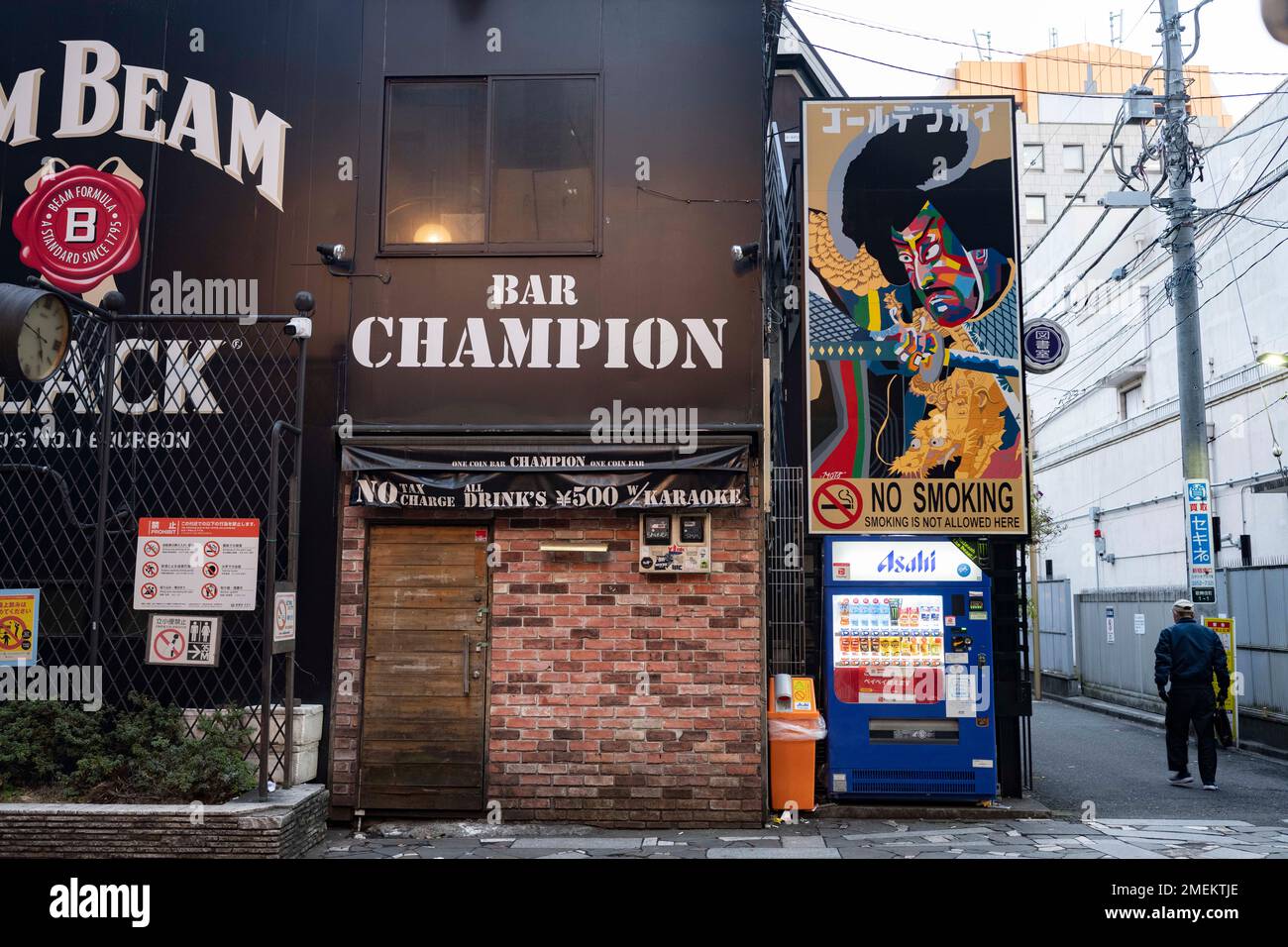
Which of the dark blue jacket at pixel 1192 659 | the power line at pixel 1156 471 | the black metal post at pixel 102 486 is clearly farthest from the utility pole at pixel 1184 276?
the black metal post at pixel 102 486

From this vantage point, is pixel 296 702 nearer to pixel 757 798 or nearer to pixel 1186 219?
pixel 757 798

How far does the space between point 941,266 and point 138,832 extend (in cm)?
772

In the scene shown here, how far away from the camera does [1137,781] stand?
34.4 ft

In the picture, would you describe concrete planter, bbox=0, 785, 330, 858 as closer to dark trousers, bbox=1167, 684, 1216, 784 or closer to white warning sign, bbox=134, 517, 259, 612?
white warning sign, bbox=134, 517, 259, 612

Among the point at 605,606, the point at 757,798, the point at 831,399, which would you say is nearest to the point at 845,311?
the point at 831,399

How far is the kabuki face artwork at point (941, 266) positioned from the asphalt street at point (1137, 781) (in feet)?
14.6

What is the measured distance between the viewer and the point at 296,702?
7973 mm

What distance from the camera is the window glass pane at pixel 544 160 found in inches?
339

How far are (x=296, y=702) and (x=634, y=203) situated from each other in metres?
4.94

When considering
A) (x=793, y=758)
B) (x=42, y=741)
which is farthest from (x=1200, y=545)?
(x=42, y=741)

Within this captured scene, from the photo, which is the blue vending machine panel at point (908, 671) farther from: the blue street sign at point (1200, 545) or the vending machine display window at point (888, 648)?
the blue street sign at point (1200, 545)

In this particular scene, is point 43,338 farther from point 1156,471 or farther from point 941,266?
point 1156,471

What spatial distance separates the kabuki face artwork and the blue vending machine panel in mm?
2104
